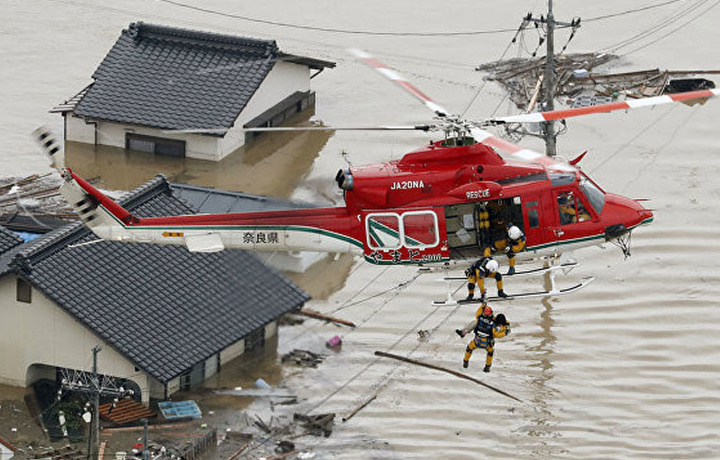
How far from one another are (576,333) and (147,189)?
52.2 feet

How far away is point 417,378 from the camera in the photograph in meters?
57.1

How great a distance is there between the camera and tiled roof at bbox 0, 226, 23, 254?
56.2 metres

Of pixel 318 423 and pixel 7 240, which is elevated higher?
pixel 7 240

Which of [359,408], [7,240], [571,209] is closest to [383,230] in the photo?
[571,209]

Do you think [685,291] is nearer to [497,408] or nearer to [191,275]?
[497,408]

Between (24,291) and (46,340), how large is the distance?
5.57ft

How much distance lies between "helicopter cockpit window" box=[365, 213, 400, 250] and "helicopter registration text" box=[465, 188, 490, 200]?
2.03 meters

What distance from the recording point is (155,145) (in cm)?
7306

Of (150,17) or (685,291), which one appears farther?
(150,17)

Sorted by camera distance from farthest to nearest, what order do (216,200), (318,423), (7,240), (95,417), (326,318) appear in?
(216,200), (326,318), (7,240), (318,423), (95,417)

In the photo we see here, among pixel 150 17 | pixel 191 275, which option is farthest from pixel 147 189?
pixel 150 17

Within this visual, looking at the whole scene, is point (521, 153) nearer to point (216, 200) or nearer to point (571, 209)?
point (571, 209)

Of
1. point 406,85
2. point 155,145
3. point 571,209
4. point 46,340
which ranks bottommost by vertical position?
point 46,340

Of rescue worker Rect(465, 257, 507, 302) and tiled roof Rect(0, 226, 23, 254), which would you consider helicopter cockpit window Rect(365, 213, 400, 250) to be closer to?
rescue worker Rect(465, 257, 507, 302)
